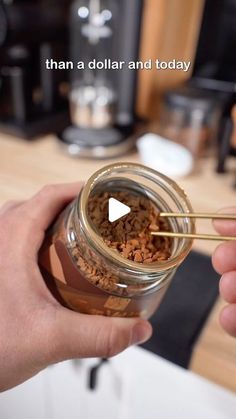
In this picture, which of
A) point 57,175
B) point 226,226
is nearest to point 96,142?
point 57,175

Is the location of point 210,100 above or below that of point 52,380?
above

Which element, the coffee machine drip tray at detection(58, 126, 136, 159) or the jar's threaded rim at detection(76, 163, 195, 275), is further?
the coffee machine drip tray at detection(58, 126, 136, 159)

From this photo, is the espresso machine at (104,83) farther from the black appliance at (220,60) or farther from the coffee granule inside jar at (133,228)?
the coffee granule inside jar at (133,228)

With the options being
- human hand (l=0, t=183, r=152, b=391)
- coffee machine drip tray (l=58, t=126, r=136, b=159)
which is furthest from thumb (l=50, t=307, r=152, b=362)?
coffee machine drip tray (l=58, t=126, r=136, b=159)

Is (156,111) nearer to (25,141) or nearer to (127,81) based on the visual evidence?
(127,81)

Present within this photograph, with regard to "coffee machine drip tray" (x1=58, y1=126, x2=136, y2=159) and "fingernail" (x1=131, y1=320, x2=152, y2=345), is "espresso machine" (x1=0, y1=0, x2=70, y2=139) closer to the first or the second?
"coffee machine drip tray" (x1=58, y1=126, x2=136, y2=159)

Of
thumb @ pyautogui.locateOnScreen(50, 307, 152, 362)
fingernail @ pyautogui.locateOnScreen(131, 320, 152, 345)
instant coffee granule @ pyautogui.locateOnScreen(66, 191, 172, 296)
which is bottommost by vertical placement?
fingernail @ pyautogui.locateOnScreen(131, 320, 152, 345)

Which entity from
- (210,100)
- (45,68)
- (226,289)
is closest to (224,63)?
(210,100)
